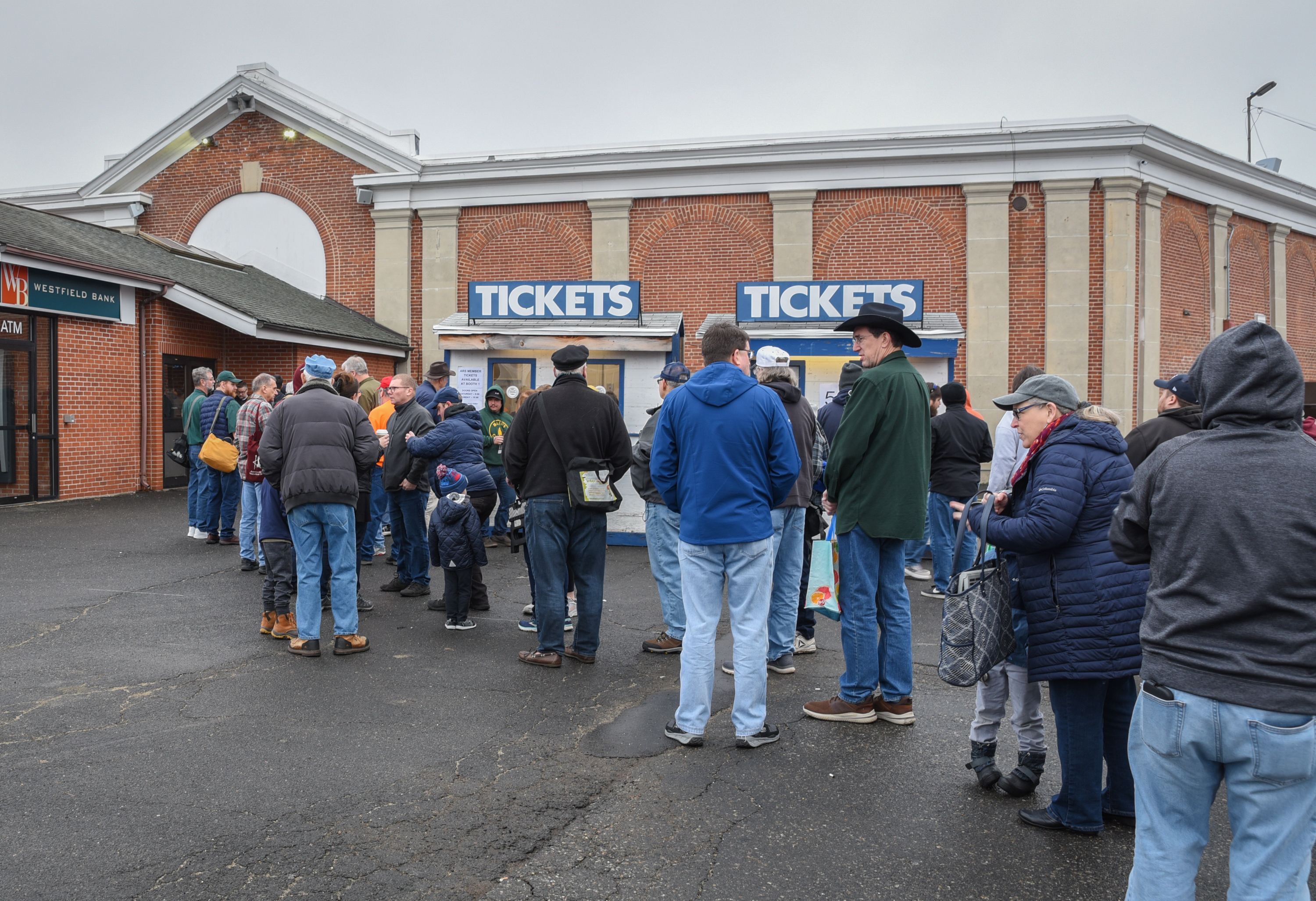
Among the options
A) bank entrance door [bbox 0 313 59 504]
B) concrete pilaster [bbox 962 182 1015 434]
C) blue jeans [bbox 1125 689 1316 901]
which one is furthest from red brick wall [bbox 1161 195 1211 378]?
bank entrance door [bbox 0 313 59 504]

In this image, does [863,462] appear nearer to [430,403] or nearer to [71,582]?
[430,403]

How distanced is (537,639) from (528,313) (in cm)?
735

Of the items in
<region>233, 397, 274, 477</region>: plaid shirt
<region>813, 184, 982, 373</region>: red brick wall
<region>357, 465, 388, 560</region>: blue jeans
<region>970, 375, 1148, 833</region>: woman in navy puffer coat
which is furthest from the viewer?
<region>813, 184, 982, 373</region>: red brick wall

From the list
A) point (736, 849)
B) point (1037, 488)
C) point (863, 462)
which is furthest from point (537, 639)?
point (1037, 488)

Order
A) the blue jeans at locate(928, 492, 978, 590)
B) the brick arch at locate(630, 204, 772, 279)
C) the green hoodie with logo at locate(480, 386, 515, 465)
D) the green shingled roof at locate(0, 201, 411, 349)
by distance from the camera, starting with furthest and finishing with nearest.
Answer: the brick arch at locate(630, 204, 772, 279) → the green shingled roof at locate(0, 201, 411, 349) → the green hoodie with logo at locate(480, 386, 515, 465) → the blue jeans at locate(928, 492, 978, 590)

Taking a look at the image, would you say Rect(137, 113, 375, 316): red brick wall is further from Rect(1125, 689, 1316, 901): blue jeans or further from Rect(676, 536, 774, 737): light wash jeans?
Rect(1125, 689, 1316, 901): blue jeans

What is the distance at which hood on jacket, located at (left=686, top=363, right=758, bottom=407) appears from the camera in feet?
15.2

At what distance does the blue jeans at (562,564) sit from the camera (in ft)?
19.7

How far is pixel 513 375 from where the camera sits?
1268 centimetres

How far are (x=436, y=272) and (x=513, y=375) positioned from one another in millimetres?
9905

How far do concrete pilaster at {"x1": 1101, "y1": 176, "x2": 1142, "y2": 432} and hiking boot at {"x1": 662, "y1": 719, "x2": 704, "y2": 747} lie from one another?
56.1 feet

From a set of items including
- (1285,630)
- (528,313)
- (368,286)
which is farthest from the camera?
(368,286)

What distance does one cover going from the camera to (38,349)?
13648 mm

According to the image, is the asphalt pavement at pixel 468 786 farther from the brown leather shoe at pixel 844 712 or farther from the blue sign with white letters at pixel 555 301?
the blue sign with white letters at pixel 555 301
